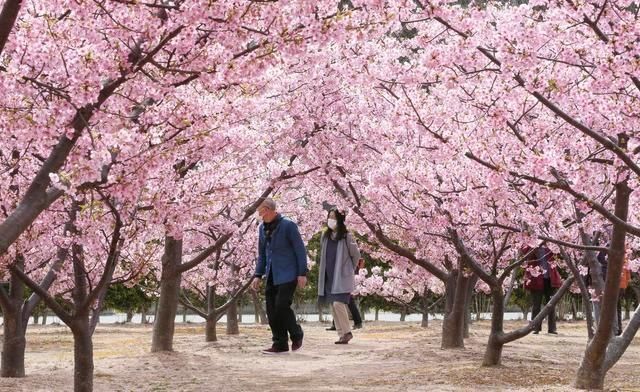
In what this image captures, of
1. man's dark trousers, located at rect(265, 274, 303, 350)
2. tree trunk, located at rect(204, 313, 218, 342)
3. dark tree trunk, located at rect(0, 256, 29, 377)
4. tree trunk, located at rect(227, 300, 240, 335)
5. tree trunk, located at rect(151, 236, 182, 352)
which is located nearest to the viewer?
dark tree trunk, located at rect(0, 256, 29, 377)

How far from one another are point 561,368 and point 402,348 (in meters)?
3.53

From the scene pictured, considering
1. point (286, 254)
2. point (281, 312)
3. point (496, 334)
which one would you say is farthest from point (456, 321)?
point (286, 254)

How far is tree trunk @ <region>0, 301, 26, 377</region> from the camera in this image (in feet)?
32.6

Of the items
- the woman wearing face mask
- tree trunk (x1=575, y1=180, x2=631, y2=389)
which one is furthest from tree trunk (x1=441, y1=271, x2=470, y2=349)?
tree trunk (x1=575, y1=180, x2=631, y2=389)

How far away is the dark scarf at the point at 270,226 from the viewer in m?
10.4

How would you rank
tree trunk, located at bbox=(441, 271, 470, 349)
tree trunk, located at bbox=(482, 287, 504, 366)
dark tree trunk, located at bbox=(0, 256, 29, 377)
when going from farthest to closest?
tree trunk, located at bbox=(441, 271, 470, 349), tree trunk, located at bbox=(482, 287, 504, 366), dark tree trunk, located at bbox=(0, 256, 29, 377)

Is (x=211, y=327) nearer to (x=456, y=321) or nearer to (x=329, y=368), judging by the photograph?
(x=456, y=321)

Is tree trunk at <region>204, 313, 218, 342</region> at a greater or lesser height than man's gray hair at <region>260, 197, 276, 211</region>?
lesser

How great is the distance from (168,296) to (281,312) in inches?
147

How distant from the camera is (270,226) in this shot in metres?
10.5

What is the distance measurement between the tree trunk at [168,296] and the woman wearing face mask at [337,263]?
8.09 feet

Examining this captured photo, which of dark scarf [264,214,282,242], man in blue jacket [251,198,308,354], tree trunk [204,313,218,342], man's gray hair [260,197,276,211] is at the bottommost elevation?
tree trunk [204,313,218,342]

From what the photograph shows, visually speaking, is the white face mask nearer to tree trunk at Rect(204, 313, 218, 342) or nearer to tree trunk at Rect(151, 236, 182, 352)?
tree trunk at Rect(151, 236, 182, 352)

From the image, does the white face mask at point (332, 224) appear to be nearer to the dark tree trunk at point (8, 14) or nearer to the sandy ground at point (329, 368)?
the sandy ground at point (329, 368)
